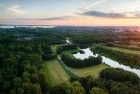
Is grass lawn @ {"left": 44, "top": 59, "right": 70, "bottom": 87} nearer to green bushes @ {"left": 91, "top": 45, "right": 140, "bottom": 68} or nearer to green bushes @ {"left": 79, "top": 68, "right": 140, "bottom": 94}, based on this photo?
green bushes @ {"left": 79, "top": 68, "right": 140, "bottom": 94}

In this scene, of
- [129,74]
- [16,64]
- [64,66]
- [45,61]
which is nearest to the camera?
[129,74]

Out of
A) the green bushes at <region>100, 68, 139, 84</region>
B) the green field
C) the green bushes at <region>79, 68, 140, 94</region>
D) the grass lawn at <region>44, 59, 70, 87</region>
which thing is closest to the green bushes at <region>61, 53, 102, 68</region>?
the green field

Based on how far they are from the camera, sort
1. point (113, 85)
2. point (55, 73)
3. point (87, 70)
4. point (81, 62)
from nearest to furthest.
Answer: point (113, 85)
point (55, 73)
point (87, 70)
point (81, 62)

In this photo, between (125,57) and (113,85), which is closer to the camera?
(113,85)

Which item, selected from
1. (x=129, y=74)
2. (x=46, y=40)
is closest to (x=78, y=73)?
(x=129, y=74)

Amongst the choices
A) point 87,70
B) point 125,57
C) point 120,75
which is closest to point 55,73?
point 87,70

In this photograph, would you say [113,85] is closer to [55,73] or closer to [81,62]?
[55,73]

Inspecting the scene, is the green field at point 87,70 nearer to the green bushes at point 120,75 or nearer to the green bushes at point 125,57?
the green bushes at point 120,75

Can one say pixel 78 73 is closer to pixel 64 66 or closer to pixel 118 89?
pixel 64 66

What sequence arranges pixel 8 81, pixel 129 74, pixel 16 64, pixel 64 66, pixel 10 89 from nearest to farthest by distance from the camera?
pixel 10 89 < pixel 8 81 < pixel 129 74 < pixel 16 64 < pixel 64 66
